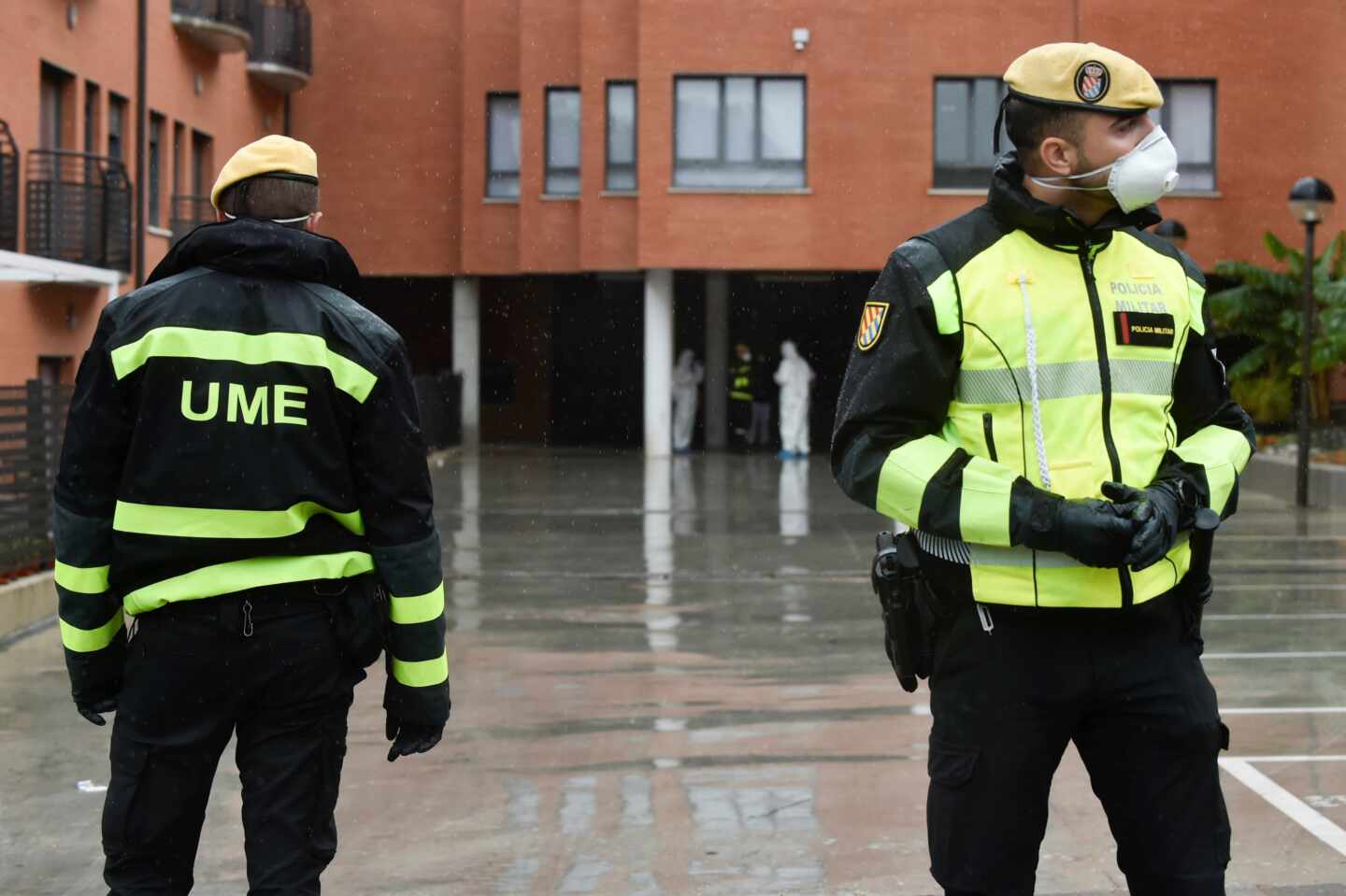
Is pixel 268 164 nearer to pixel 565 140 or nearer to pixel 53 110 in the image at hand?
pixel 53 110

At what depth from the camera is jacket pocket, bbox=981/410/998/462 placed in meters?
3.47

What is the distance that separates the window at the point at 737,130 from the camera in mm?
31016

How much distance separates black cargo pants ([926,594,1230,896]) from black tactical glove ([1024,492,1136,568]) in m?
0.15

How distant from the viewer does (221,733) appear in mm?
3721

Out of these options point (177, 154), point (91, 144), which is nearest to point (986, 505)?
point (91, 144)

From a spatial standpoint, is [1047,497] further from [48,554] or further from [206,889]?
[48,554]

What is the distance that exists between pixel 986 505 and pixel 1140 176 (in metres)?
0.66

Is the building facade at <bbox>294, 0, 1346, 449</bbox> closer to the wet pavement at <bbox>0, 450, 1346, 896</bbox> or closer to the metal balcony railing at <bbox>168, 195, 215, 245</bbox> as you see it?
the metal balcony railing at <bbox>168, 195, 215, 245</bbox>

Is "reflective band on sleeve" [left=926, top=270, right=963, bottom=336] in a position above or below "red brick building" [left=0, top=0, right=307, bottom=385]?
below

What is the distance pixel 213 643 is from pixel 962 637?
140cm

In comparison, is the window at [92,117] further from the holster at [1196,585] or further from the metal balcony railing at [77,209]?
the holster at [1196,585]

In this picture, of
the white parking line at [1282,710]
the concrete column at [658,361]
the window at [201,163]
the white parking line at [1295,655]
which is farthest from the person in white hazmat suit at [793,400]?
the white parking line at [1282,710]

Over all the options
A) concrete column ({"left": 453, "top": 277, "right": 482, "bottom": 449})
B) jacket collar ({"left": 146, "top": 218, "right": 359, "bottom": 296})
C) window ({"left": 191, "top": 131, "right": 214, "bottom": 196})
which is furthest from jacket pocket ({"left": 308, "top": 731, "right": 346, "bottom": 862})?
concrete column ({"left": 453, "top": 277, "right": 482, "bottom": 449})

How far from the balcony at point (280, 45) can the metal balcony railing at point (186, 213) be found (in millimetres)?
4285
